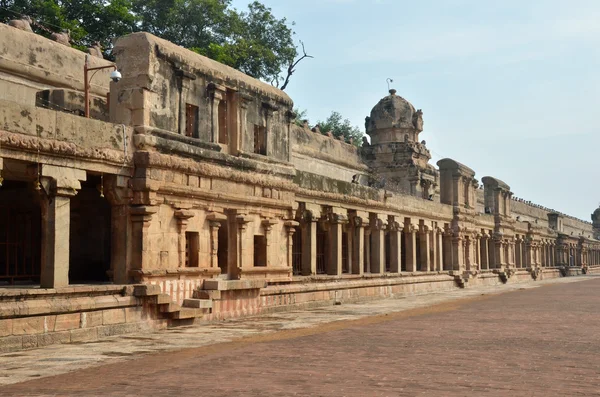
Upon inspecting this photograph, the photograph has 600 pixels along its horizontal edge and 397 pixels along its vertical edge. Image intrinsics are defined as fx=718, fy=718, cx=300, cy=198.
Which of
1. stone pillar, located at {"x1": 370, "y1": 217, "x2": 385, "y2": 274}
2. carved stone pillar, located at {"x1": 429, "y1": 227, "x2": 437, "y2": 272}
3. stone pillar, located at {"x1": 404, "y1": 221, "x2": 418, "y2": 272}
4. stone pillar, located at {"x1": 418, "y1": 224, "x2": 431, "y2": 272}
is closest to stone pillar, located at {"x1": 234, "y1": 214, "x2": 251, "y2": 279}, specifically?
stone pillar, located at {"x1": 370, "y1": 217, "x2": 385, "y2": 274}

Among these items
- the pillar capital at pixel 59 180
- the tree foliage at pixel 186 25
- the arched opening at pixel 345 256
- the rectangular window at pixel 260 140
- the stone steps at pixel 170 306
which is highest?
the tree foliage at pixel 186 25

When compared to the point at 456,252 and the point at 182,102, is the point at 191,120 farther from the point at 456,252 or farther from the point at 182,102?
the point at 456,252

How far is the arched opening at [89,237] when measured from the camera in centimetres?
1761

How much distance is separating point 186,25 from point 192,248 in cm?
2888

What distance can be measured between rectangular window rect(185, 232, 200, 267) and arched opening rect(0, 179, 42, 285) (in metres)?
3.56

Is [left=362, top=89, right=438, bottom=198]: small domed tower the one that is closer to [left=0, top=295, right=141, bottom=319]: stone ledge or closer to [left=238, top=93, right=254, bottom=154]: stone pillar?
[left=238, top=93, right=254, bottom=154]: stone pillar

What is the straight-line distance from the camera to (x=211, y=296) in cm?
1653

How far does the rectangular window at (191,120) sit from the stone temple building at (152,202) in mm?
34

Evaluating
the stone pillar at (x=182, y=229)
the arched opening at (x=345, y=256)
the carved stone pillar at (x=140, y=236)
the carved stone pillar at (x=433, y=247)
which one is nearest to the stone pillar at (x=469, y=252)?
the carved stone pillar at (x=433, y=247)

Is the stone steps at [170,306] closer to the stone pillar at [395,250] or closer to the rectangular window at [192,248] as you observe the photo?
the rectangular window at [192,248]

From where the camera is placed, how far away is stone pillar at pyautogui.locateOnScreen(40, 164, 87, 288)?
13.0m

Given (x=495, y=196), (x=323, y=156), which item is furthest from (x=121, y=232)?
(x=495, y=196)

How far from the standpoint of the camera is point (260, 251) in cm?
1967

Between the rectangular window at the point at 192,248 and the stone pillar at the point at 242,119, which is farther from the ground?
the stone pillar at the point at 242,119
